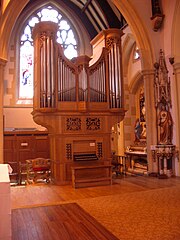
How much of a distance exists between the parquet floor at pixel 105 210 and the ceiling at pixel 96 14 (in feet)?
24.2

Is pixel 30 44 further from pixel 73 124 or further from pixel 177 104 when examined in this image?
pixel 177 104

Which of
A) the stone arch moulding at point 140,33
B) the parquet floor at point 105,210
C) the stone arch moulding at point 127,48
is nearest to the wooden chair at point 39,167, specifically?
the parquet floor at point 105,210

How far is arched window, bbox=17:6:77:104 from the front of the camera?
40.3 ft

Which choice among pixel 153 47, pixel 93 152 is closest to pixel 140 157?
pixel 93 152

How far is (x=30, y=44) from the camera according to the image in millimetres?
12609

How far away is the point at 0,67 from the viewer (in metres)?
7.14

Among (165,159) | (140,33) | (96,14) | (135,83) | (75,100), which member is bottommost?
(165,159)

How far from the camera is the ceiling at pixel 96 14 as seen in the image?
11.5 metres

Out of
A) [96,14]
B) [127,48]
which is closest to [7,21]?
[127,48]

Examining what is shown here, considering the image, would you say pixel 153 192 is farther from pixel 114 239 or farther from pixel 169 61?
pixel 169 61

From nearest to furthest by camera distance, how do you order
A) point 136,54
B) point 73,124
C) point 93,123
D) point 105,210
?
point 105,210, point 73,124, point 93,123, point 136,54

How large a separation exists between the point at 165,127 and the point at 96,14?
6833 mm

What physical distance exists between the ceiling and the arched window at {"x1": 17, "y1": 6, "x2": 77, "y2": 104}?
0.62m

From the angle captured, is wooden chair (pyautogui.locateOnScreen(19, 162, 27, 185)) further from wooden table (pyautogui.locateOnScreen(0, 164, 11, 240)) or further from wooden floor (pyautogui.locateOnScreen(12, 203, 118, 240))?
wooden table (pyautogui.locateOnScreen(0, 164, 11, 240))
